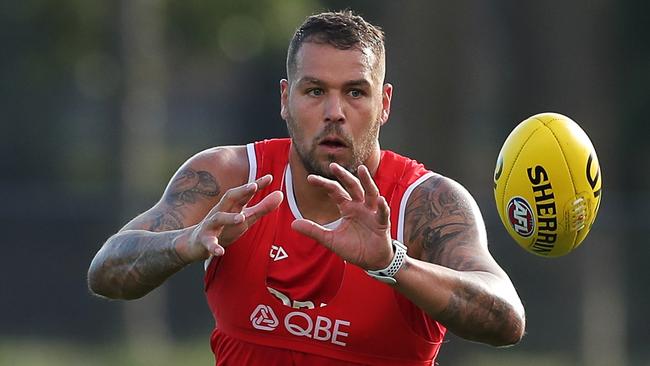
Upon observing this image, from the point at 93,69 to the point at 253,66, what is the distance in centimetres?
1352

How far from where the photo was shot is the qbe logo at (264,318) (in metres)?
5.91

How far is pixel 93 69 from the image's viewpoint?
57.6 feet

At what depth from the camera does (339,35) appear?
5.98 metres

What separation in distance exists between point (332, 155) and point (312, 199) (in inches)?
15.4

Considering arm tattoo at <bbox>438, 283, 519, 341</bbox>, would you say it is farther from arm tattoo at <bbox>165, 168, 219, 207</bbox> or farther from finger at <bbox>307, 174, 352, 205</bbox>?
arm tattoo at <bbox>165, 168, 219, 207</bbox>

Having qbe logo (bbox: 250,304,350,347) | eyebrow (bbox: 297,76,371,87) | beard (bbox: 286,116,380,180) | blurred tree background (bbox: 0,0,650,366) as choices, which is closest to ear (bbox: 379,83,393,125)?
beard (bbox: 286,116,380,180)

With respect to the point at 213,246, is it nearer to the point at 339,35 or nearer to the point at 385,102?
the point at 339,35

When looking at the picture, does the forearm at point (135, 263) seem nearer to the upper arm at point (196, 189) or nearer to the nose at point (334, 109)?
the upper arm at point (196, 189)

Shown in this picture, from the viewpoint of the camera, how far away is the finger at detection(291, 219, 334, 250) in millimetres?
5066

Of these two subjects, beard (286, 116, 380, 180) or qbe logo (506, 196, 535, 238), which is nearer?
beard (286, 116, 380, 180)

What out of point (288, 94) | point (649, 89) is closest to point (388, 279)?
point (288, 94)

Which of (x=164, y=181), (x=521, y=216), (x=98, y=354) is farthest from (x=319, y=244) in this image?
(x=164, y=181)

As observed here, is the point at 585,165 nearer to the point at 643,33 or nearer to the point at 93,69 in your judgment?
the point at 93,69

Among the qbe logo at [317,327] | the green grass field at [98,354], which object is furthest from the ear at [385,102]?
the green grass field at [98,354]
